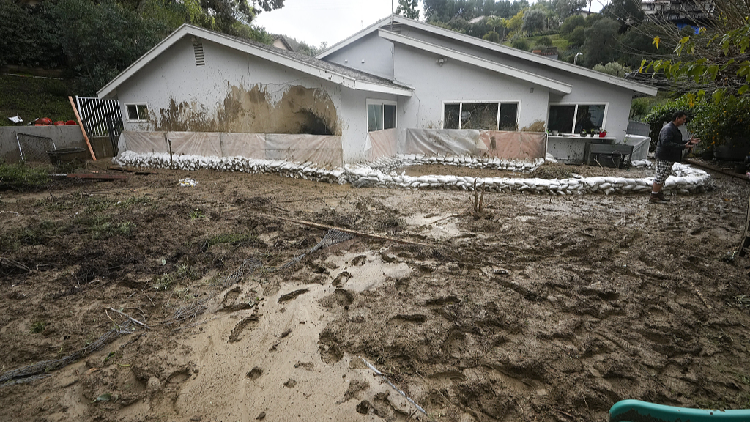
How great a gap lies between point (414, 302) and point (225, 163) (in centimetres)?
898

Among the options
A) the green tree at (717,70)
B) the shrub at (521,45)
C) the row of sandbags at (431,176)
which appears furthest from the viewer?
the shrub at (521,45)

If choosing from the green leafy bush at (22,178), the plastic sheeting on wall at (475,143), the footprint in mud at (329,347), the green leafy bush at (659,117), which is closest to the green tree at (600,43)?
the green leafy bush at (659,117)

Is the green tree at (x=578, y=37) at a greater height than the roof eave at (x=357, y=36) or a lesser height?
greater

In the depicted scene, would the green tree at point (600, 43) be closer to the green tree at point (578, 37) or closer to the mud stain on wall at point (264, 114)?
the green tree at point (578, 37)

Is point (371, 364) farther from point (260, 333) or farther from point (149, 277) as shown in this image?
point (149, 277)

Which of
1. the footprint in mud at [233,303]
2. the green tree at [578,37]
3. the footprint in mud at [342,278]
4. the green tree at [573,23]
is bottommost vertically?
the footprint in mud at [233,303]

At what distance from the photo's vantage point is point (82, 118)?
12.0 metres

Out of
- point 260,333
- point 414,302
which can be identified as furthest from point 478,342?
point 260,333

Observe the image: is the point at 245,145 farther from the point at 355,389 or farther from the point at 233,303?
the point at 355,389

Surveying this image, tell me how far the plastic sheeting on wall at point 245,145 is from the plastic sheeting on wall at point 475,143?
13.9 feet

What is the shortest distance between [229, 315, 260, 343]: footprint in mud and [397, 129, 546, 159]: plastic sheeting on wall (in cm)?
1029

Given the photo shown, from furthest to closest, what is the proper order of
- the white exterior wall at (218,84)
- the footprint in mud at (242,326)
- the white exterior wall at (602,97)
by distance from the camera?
the white exterior wall at (602,97) → the white exterior wall at (218,84) → the footprint in mud at (242,326)

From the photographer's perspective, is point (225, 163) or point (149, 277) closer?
point (149, 277)

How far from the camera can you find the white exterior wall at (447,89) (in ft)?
37.9
